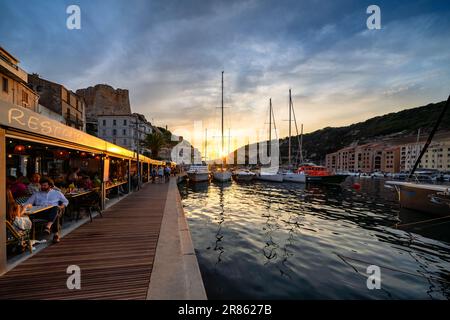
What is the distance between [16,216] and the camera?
5.04 metres

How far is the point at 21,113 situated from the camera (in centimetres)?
427

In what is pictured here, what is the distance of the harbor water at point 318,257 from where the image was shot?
5.34m

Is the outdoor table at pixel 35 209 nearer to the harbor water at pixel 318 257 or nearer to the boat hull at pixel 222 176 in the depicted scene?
the harbor water at pixel 318 257

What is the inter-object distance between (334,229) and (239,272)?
6.96 m

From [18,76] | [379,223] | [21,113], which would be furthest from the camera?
[18,76]

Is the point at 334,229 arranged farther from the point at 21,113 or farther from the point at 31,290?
the point at 21,113

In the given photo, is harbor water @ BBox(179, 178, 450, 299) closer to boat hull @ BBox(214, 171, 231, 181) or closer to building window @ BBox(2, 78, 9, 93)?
building window @ BBox(2, 78, 9, 93)

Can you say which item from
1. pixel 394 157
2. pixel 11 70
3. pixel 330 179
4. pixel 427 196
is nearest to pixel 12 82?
pixel 11 70

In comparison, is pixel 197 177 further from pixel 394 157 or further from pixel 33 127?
pixel 394 157

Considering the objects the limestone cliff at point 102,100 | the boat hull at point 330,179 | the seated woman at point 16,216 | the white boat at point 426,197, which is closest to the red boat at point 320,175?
the boat hull at point 330,179

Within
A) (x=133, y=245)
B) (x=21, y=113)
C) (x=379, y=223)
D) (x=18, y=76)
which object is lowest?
(x=379, y=223)

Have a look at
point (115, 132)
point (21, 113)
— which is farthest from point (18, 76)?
point (115, 132)

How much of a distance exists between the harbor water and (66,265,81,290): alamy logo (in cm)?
267
